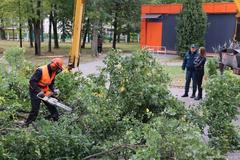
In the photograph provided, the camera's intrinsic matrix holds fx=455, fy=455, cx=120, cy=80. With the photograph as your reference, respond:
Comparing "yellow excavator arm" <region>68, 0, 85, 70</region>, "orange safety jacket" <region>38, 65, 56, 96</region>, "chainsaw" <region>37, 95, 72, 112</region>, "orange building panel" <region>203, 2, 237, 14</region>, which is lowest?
"chainsaw" <region>37, 95, 72, 112</region>

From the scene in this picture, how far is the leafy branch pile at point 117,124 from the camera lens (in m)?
5.38

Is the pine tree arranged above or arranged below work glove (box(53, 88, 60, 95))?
above

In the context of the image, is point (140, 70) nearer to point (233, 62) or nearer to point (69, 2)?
point (233, 62)

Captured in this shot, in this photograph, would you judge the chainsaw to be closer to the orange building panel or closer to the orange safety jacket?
the orange safety jacket

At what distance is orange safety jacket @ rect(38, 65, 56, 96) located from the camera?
28.6ft

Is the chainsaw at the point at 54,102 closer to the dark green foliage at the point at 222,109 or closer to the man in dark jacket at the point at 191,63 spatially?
the dark green foliage at the point at 222,109

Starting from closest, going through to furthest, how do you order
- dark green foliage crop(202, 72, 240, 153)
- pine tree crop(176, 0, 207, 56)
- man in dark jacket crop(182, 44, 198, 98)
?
dark green foliage crop(202, 72, 240, 153) → man in dark jacket crop(182, 44, 198, 98) → pine tree crop(176, 0, 207, 56)

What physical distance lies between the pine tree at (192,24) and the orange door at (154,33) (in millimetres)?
5319

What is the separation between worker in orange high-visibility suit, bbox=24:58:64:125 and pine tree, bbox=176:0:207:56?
20476 millimetres

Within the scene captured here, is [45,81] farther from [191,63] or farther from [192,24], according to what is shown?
[192,24]

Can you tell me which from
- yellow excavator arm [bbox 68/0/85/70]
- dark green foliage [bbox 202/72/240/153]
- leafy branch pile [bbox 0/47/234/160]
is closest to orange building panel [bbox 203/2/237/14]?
yellow excavator arm [bbox 68/0/85/70]

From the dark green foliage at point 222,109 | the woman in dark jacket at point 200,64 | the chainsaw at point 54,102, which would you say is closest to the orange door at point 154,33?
the woman in dark jacket at point 200,64

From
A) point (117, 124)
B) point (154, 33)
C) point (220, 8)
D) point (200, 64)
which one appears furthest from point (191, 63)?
point (154, 33)

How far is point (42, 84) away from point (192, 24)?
68.1ft
